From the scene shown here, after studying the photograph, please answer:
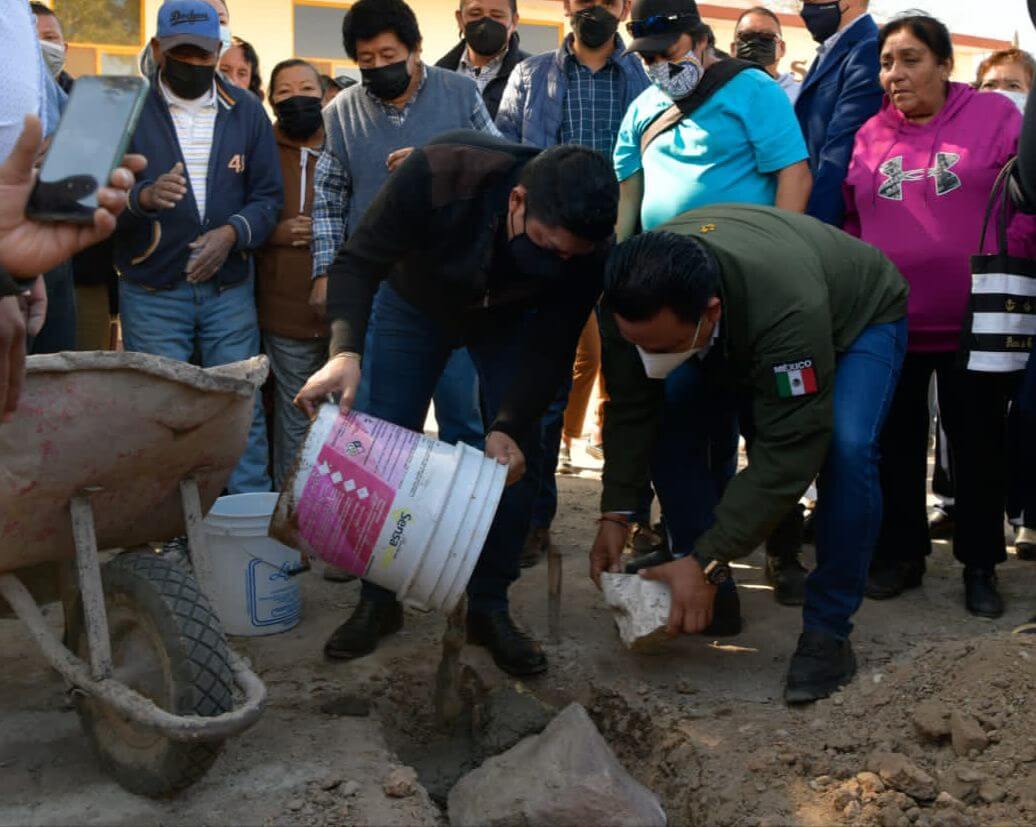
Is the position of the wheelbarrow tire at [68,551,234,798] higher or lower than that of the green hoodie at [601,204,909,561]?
lower

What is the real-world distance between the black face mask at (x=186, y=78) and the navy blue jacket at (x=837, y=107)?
7.56ft

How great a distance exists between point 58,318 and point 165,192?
775mm

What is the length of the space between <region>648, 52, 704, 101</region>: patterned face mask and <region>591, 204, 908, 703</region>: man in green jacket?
758 millimetres

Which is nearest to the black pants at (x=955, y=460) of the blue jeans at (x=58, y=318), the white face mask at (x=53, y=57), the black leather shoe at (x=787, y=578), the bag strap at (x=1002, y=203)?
the black leather shoe at (x=787, y=578)

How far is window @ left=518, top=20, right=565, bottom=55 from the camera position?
14.4 m

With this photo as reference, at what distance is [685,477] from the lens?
3729mm

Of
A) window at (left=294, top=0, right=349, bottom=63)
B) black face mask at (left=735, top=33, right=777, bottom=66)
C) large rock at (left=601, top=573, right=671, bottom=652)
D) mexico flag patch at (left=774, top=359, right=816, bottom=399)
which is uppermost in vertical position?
window at (left=294, top=0, right=349, bottom=63)

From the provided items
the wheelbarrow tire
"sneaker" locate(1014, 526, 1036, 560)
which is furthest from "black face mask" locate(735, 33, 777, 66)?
the wheelbarrow tire

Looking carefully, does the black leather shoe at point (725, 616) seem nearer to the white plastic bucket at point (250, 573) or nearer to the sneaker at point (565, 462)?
the white plastic bucket at point (250, 573)

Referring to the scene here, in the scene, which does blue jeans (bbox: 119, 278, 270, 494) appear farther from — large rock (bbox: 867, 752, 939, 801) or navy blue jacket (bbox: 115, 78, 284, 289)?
large rock (bbox: 867, 752, 939, 801)

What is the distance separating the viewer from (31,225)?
1.77 m

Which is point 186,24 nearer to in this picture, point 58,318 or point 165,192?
point 165,192

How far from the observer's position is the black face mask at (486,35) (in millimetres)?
5137

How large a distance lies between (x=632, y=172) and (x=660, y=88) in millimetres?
366
